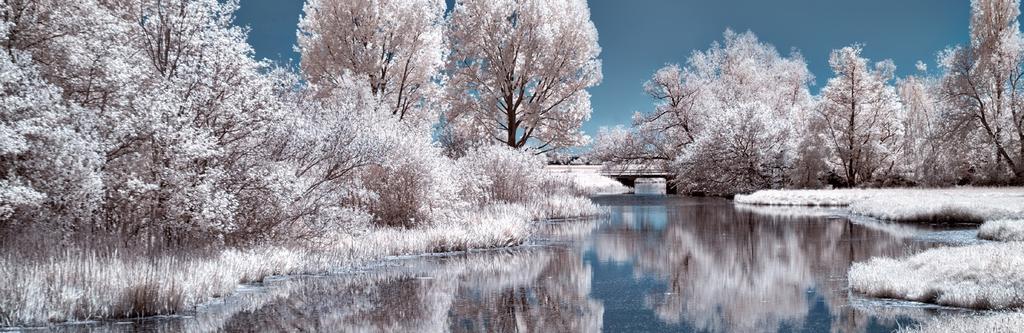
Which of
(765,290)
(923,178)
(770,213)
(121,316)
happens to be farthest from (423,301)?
(923,178)

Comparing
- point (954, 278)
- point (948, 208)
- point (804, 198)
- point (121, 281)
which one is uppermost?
point (804, 198)

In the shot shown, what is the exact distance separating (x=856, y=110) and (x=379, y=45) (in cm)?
2739

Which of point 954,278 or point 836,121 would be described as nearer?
point 954,278

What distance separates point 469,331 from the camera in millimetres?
7922

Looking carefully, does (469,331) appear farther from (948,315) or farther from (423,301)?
(948,315)

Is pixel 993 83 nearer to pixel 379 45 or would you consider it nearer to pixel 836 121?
pixel 836 121

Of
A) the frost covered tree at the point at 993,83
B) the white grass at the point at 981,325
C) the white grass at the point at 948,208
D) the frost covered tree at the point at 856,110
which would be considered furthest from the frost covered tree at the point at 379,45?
the frost covered tree at the point at 993,83

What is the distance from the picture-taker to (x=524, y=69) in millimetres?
27484

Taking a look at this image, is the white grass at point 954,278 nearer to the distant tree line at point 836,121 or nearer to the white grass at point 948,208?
the white grass at point 948,208

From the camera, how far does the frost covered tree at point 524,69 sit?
2708 cm

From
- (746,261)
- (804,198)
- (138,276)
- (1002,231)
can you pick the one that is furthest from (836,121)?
(138,276)

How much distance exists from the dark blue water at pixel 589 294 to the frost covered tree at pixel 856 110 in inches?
973

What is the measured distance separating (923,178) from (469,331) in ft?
119

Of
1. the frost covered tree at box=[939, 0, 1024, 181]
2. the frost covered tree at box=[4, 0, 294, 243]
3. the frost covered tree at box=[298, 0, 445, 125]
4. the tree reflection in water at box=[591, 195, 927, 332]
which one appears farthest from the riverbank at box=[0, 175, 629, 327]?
the frost covered tree at box=[939, 0, 1024, 181]
